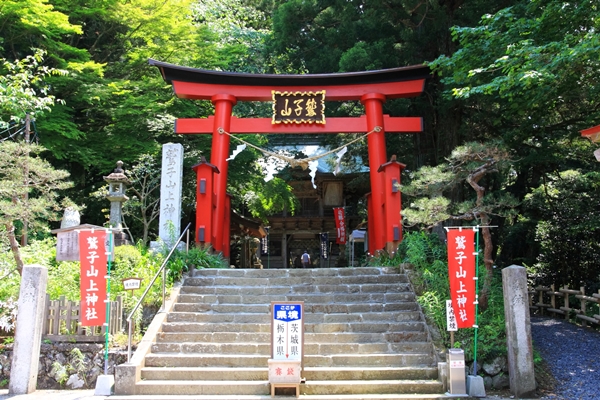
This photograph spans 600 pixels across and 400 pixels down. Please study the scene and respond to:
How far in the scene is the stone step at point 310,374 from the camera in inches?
314

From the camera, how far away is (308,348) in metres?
8.62

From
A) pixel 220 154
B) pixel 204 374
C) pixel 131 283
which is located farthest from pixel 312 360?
pixel 220 154

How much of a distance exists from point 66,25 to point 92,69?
1914 millimetres

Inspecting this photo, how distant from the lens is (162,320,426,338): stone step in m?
9.04

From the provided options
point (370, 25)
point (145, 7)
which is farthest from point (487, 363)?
point (145, 7)

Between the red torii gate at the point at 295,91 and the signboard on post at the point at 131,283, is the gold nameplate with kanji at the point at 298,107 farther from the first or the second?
the signboard on post at the point at 131,283

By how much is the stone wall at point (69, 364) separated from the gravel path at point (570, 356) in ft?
22.0

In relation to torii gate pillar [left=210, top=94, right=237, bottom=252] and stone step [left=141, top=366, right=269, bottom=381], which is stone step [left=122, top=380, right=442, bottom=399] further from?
torii gate pillar [left=210, top=94, right=237, bottom=252]

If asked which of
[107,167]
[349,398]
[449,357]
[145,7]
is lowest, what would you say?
[349,398]

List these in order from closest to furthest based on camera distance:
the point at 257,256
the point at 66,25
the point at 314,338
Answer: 1. the point at 314,338
2. the point at 66,25
3. the point at 257,256

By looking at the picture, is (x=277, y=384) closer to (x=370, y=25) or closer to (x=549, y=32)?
(x=549, y=32)

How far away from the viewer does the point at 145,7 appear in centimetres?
1684

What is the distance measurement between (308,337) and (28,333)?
14.0ft

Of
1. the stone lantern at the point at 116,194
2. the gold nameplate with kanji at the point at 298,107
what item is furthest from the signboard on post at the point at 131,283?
the gold nameplate with kanji at the point at 298,107
